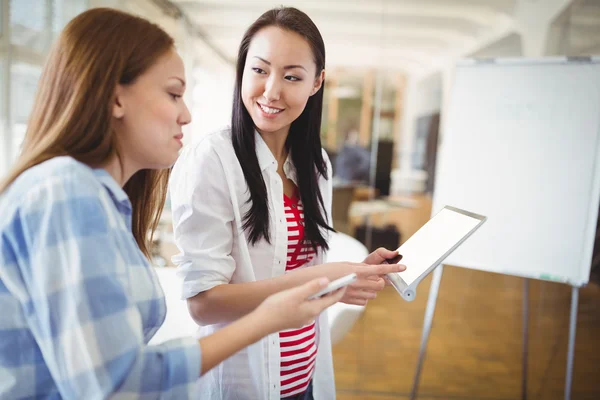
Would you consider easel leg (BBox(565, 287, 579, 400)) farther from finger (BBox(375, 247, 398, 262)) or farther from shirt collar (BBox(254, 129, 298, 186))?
shirt collar (BBox(254, 129, 298, 186))

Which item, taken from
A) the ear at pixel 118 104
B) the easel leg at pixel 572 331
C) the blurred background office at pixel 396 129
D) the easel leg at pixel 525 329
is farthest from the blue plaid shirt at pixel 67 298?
the easel leg at pixel 525 329

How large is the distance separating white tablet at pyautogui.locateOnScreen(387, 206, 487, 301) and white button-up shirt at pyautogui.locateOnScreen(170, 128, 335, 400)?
A: 1.04 ft

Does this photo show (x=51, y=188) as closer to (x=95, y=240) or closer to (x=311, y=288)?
(x=95, y=240)

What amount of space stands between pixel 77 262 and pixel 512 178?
200 cm

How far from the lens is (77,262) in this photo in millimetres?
589

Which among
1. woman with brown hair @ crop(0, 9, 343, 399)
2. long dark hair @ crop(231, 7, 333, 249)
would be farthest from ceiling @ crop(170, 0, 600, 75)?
woman with brown hair @ crop(0, 9, 343, 399)

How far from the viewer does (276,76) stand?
1048mm

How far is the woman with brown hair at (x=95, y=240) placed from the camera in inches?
23.4

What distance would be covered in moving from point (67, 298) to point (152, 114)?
0.33m

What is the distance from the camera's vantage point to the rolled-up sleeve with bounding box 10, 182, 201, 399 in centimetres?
59

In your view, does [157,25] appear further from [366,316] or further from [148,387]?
[366,316]

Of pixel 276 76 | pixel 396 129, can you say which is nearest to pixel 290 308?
pixel 276 76

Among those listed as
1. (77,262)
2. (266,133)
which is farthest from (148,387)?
(266,133)

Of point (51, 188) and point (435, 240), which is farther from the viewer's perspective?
point (435, 240)
